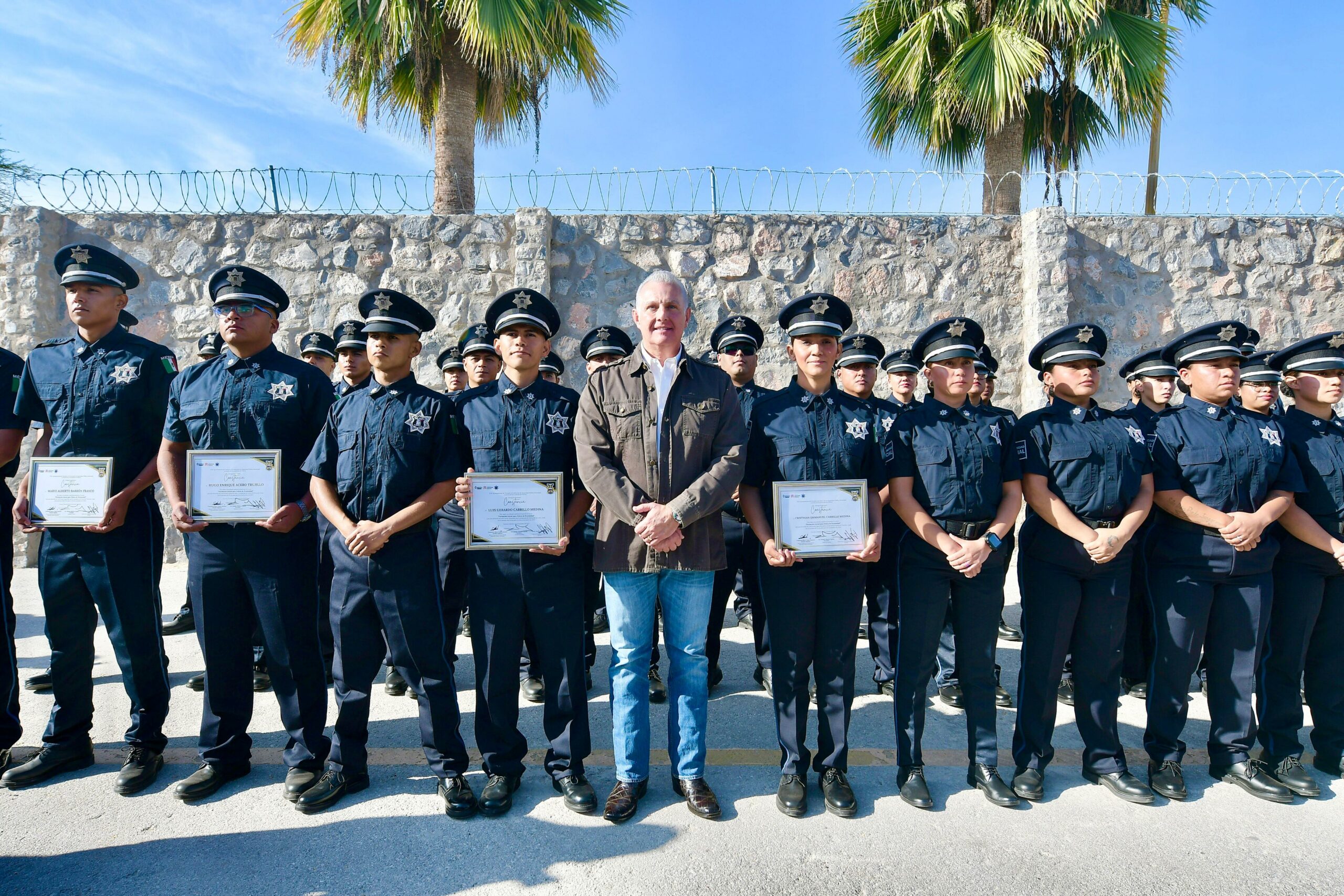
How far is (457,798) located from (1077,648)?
300 cm

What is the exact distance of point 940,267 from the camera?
809 centimetres

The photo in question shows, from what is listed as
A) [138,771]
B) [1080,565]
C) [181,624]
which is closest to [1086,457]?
[1080,565]

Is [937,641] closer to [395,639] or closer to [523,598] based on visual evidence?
[523,598]

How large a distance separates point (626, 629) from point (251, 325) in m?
2.31

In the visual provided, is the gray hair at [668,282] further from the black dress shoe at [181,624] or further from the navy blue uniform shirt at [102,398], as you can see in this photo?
the black dress shoe at [181,624]

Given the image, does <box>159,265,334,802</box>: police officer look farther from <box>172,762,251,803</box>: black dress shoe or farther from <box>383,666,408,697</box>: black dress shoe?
<box>383,666,408,697</box>: black dress shoe

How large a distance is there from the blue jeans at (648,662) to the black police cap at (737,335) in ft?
8.23

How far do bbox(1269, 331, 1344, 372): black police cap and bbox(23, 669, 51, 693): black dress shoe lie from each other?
24.7 ft

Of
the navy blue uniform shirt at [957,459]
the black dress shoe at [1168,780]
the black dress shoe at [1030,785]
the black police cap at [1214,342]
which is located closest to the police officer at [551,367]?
the navy blue uniform shirt at [957,459]

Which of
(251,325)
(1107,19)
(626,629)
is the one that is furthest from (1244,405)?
(1107,19)

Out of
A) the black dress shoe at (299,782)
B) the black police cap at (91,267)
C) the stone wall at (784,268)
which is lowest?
the black dress shoe at (299,782)

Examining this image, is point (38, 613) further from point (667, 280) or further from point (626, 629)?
point (667, 280)

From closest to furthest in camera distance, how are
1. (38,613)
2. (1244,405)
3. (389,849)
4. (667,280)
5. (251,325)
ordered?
(389,849)
(667,280)
(251,325)
(1244,405)
(38,613)

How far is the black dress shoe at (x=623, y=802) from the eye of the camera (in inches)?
116
